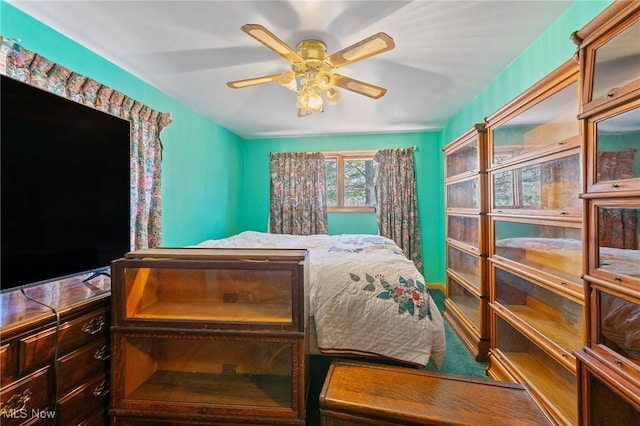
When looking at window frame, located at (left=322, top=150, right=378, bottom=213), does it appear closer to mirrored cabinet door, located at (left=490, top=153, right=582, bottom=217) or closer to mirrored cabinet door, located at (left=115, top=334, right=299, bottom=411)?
mirrored cabinet door, located at (left=490, top=153, right=582, bottom=217)

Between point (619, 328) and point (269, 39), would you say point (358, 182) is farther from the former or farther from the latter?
point (619, 328)

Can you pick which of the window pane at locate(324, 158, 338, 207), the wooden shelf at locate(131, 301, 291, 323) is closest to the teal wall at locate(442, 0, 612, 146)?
the window pane at locate(324, 158, 338, 207)

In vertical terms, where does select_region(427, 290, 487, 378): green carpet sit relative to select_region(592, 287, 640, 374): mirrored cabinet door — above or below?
below

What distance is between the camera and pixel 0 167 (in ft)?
3.26

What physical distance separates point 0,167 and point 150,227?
5.13ft

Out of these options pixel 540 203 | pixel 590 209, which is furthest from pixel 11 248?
pixel 540 203

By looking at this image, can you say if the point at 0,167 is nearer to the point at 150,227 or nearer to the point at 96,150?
the point at 96,150

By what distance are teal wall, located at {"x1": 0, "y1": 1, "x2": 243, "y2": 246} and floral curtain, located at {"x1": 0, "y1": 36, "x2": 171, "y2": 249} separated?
0.17 meters

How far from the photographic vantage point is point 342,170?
448 cm

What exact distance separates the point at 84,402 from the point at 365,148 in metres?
4.08

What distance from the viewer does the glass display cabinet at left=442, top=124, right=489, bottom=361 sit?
220 cm

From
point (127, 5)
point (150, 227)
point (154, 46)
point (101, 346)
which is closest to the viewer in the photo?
point (101, 346)

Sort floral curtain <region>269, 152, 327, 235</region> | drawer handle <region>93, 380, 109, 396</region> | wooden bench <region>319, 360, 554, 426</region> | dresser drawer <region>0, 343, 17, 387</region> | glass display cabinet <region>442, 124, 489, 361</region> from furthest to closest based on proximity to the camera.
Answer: floral curtain <region>269, 152, 327, 235</region>, glass display cabinet <region>442, 124, 489, 361</region>, drawer handle <region>93, 380, 109, 396</region>, wooden bench <region>319, 360, 554, 426</region>, dresser drawer <region>0, 343, 17, 387</region>

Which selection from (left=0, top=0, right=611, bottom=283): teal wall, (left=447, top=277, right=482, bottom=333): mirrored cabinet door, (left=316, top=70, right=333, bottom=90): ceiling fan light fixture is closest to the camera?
(left=0, top=0, right=611, bottom=283): teal wall
